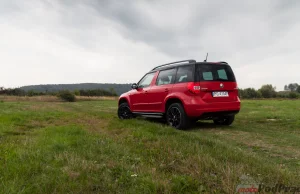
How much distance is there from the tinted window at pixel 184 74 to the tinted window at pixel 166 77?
22cm

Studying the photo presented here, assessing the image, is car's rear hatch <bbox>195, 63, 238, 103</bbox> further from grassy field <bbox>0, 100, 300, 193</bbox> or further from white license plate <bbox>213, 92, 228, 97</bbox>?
grassy field <bbox>0, 100, 300, 193</bbox>

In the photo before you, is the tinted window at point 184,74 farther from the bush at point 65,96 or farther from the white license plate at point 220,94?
the bush at point 65,96

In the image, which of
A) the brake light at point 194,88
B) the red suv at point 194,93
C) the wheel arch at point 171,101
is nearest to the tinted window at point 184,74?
the red suv at point 194,93

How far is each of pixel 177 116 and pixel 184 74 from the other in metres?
1.24

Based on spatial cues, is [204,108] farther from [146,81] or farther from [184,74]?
[146,81]

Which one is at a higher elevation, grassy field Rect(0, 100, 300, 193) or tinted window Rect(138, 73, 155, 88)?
tinted window Rect(138, 73, 155, 88)

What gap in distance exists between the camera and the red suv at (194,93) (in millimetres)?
6137

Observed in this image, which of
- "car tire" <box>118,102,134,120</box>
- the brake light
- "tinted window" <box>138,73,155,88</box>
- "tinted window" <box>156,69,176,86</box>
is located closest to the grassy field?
the brake light

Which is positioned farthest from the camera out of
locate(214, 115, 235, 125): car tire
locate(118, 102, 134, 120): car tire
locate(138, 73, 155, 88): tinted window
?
locate(118, 102, 134, 120): car tire

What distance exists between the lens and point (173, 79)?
273 inches

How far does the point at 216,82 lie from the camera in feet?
20.6

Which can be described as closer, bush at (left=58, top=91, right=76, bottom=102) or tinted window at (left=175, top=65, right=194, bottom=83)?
tinted window at (left=175, top=65, right=194, bottom=83)

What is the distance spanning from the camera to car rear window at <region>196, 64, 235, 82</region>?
20.4 ft

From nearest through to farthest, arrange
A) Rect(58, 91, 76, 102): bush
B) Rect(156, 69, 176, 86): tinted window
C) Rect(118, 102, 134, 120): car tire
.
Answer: Rect(156, 69, 176, 86): tinted window, Rect(118, 102, 134, 120): car tire, Rect(58, 91, 76, 102): bush
